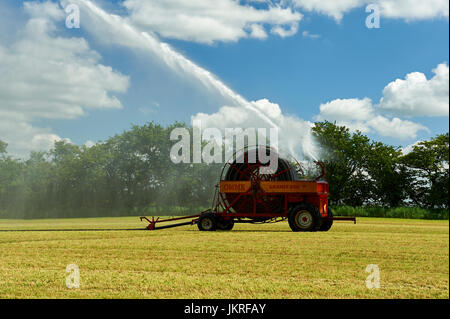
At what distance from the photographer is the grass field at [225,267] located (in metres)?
8.33

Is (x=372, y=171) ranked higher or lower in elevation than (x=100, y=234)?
higher

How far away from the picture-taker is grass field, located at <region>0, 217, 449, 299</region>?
27.3 ft

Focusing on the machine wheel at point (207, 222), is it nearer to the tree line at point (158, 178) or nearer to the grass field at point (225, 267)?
the grass field at point (225, 267)

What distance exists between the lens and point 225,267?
35.4 ft

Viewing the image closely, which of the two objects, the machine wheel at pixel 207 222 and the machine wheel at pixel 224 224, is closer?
the machine wheel at pixel 207 222

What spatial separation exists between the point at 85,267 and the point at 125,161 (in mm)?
48885

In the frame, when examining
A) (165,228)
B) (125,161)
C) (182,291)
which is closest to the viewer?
(182,291)

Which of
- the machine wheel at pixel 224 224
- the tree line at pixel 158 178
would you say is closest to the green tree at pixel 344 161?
the tree line at pixel 158 178

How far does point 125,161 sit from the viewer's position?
58.8 meters

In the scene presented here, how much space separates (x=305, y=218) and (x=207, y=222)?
4241mm

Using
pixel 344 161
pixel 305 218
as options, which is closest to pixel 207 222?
pixel 305 218

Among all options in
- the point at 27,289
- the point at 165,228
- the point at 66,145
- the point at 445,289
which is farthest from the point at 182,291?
the point at 66,145

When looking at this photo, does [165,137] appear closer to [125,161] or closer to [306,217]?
[125,161]

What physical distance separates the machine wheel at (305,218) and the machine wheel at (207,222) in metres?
3.39
